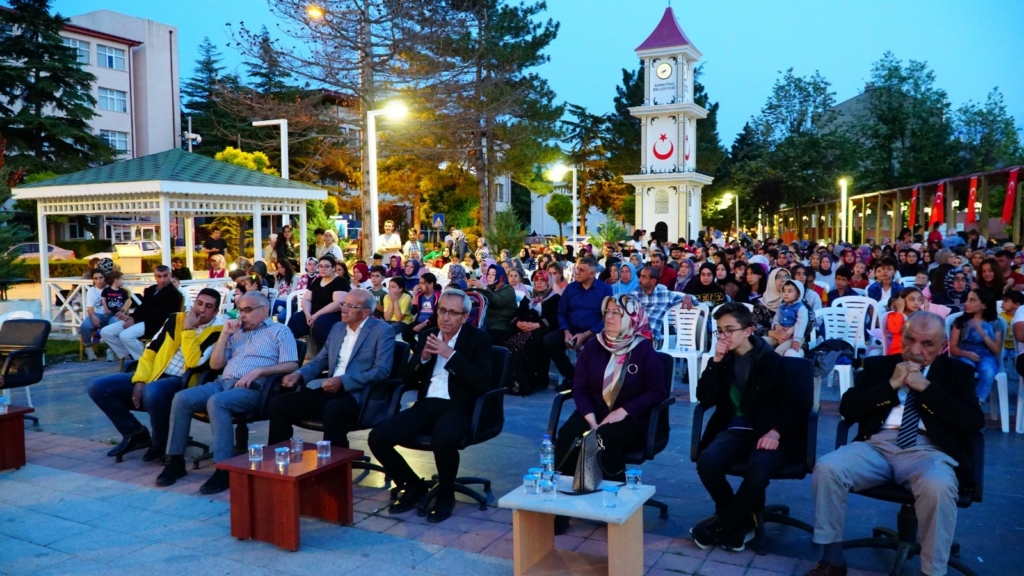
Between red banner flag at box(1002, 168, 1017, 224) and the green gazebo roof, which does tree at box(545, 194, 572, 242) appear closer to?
red banner flag at box(1002, 168, 1017, 224)

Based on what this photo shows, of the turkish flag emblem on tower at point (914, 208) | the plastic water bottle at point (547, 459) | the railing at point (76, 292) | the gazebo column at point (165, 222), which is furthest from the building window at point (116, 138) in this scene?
the plastic water bottle at point (547, 459)

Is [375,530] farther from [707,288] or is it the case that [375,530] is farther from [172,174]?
[172,174]

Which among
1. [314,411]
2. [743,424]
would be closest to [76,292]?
[314,411]

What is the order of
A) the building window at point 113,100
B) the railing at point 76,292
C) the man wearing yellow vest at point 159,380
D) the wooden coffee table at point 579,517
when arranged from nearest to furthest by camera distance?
the wooden coffee table at point 579,517
the man wearing yellow vest at point 159,380
the railing at point 76,292
the building window at point 113,100

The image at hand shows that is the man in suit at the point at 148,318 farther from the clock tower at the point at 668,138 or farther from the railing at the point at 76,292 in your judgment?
the clock tower at the point at 668,138

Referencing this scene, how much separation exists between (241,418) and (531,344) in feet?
12.4

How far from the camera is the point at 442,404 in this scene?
5.11 meters

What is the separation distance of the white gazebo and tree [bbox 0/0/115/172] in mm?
18791

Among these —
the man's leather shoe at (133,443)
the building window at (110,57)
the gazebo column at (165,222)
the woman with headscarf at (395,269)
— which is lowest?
the man's leather shoe at (133,443)

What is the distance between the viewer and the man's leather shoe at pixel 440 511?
4.72m

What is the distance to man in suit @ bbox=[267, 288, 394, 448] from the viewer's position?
5.30m

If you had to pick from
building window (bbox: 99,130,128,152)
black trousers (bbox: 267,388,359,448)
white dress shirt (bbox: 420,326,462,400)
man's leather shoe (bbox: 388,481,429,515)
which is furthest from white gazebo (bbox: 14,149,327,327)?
building window (bbox: 99,130,128,152)

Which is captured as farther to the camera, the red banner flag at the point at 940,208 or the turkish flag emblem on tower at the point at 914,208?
the turkish flag emblem on tower at the point at 914,208

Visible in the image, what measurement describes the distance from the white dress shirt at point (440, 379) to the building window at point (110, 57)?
141ft
